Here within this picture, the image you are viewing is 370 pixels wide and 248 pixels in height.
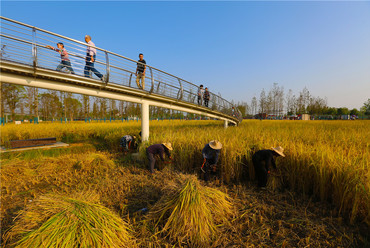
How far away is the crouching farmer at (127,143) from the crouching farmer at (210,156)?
202 inches

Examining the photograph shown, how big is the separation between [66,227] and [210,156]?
3.76 m

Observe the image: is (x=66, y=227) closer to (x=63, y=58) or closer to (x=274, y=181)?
(x=274, y=181)

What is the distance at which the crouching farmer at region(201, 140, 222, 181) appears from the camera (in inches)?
181

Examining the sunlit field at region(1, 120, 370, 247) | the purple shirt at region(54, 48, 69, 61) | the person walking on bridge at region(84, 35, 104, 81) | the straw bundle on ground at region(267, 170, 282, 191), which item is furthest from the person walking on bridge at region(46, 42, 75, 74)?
the straw bundle on ground at region(267, 170, 282, 191)

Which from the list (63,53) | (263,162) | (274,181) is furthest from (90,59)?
(274,181)

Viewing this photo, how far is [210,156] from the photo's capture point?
16.0 ft

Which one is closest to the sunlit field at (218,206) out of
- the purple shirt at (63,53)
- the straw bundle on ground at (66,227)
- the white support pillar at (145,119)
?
the straw bundle on ground at (66,227)

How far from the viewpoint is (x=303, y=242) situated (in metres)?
2.47

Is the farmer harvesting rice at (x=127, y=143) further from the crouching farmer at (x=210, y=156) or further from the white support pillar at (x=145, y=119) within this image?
the crouching farmer at (x=210, y=156)

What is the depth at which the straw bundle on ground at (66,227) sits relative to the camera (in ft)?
6.34

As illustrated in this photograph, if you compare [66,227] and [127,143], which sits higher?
[127,143]

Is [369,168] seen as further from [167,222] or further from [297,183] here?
[167,222]

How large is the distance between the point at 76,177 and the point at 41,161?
9.62 ft

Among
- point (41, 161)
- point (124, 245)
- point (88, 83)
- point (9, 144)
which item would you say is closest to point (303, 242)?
point (124, 245)
